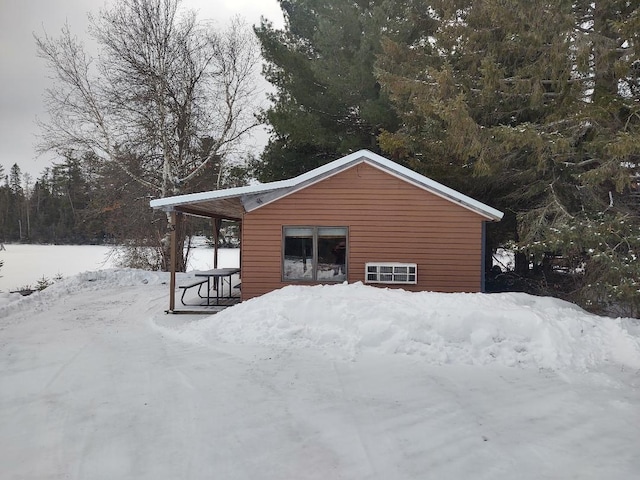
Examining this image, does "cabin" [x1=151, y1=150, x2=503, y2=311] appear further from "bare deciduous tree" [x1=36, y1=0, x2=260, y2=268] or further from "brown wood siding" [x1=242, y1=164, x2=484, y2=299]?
→ "bare deciduous tree" [x1=36, y1=0, x2=260, y2=268]

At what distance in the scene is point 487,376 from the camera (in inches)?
191

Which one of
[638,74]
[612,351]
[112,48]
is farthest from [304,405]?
[112,48]

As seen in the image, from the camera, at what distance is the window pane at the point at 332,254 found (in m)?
9.38

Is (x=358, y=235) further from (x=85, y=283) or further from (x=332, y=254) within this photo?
(x=85, y=283)

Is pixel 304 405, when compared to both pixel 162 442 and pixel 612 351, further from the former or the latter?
pixel 612 351

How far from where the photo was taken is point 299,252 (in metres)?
9.38

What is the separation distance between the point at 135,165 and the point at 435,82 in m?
12.0

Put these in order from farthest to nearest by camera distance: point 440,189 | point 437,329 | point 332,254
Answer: point 332,254 → point 440,189 → point 437,329

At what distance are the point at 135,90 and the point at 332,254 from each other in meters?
11.7

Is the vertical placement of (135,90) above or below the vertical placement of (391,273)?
above

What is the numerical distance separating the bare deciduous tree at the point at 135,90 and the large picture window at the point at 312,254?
891 cm

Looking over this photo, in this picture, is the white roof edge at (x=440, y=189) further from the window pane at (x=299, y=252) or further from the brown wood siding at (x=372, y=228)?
the window pane at (x=299, y=252)

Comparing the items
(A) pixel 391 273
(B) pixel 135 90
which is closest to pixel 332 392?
(A) pixel 391 273

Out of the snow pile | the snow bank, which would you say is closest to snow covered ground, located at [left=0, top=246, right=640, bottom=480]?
the snow pile
